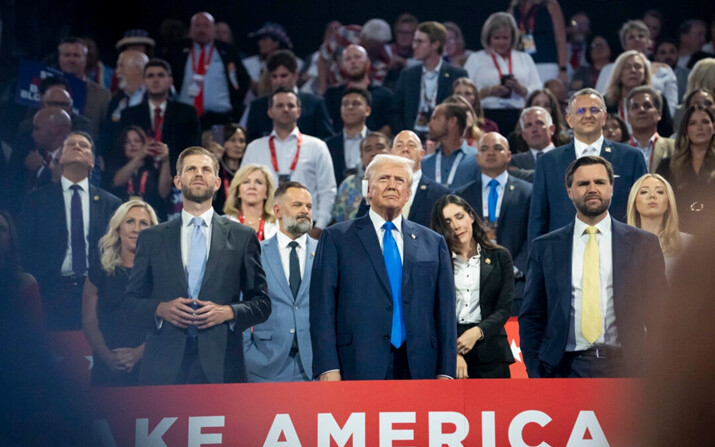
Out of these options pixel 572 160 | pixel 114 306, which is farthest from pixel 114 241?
pixel 572 160

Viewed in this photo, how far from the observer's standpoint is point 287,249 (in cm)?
613

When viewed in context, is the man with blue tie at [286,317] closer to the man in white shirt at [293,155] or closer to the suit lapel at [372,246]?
the suit lapel at [372,246]

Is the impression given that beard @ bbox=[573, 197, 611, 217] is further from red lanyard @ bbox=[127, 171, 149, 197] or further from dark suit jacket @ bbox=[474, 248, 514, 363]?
red lanyard @ bbox=[127, 171, 149, 197]

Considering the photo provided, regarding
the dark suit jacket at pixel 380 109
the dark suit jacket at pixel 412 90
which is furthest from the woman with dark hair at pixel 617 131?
the dark suit jacket at pixel 380 109

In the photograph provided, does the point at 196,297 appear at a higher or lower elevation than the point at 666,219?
lower

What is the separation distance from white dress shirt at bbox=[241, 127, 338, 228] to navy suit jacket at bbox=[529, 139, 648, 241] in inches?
87.9

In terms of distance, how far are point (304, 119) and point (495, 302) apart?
4380 mm

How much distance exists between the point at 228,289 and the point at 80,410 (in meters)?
3.11

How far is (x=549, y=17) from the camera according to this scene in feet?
35.4

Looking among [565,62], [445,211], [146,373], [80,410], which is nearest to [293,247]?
[445,211]

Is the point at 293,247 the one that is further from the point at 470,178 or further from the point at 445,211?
the point at 470,178

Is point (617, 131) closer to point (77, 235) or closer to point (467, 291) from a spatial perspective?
point (467, 291)

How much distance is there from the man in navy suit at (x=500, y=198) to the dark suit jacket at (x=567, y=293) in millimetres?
1672

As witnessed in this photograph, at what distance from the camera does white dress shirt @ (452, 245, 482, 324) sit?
5820mm
